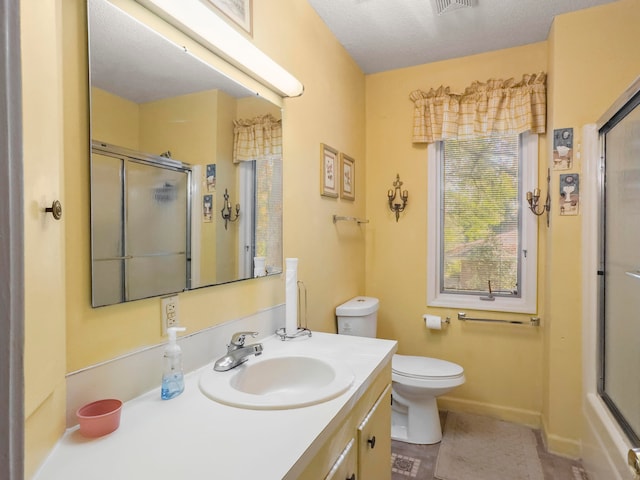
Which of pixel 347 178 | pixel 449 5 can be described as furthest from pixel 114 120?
pixel 449 5

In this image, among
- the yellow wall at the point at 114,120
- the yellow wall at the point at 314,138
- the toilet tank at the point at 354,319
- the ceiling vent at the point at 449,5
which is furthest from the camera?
the toilet tank at the point at 354,319

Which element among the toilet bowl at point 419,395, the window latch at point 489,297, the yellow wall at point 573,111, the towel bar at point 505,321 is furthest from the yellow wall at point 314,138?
the yellow wall at point 573,111

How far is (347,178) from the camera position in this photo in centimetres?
245

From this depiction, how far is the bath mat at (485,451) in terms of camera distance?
190cm

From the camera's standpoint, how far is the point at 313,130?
6.53 ft

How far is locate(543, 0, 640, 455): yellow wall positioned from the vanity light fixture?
5.29ft

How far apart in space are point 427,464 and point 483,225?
1560 mm

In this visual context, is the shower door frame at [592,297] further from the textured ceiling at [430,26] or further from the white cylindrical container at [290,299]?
the white cylindrical container at [290,299]

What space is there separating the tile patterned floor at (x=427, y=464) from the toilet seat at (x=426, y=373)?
387mm

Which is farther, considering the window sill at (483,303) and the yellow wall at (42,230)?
the window sill at (483,303)

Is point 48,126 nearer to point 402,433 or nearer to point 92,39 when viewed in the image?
point 92,39

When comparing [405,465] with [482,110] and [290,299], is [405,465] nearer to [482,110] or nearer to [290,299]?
[290,299]

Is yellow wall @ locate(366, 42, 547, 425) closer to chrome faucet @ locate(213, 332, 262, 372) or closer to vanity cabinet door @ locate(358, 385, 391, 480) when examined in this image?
vanity cabinet door @ locate(358, 385, 391, 480)

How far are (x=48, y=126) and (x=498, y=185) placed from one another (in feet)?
8.32
